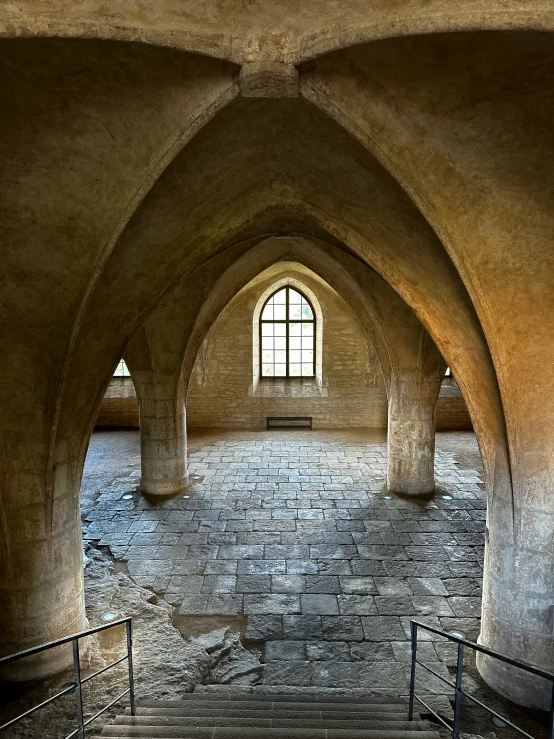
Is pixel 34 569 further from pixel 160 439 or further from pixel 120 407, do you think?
pixel 120 407

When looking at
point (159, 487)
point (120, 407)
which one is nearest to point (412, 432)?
point (159, 487)

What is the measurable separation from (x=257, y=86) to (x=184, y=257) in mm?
2425

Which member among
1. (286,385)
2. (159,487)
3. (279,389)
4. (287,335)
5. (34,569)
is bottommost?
(159,487)

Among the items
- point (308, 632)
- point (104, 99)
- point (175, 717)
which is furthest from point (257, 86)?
point (308, 632)

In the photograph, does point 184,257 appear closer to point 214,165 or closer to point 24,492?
point 214,165

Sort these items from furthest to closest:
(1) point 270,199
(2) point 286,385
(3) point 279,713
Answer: (2) point 286,385 → (1) point 270,199 → (3) point 279,713

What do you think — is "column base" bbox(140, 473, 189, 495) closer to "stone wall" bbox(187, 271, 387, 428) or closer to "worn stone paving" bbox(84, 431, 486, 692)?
"worn stone paving" bbox(84, 431, 486, 692)

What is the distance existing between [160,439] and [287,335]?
621cm

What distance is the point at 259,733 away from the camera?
3.44 meters

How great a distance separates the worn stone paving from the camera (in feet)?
16.8

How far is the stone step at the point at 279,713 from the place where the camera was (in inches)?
152

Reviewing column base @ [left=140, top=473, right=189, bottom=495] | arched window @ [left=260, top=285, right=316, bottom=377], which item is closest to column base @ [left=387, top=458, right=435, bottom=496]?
column base @ [left=140, top=473, right=189, bottom=495]

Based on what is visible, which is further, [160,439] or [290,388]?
[290,388]

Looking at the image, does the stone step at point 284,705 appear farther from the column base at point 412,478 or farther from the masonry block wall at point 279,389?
the masonry block wall at point 279,389
